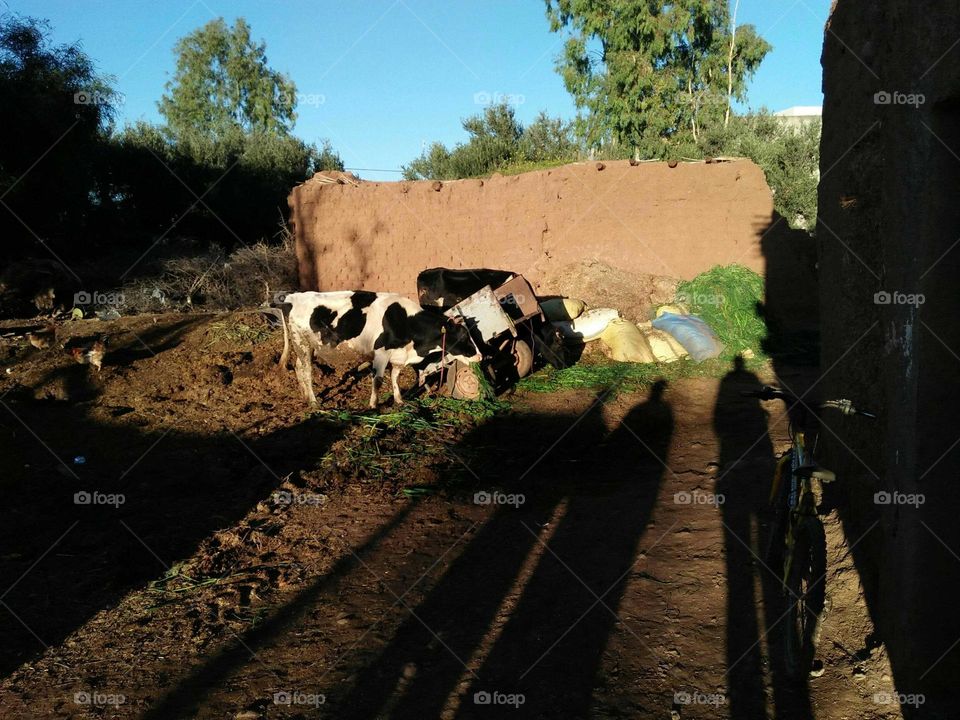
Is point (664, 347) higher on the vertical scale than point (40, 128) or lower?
lower

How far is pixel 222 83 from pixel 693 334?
34097mm

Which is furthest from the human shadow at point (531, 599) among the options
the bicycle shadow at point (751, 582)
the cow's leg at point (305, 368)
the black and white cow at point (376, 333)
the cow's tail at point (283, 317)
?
the cow's tail at point (283, 317)

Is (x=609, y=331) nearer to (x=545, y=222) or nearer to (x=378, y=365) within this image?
(x=545, y=222)

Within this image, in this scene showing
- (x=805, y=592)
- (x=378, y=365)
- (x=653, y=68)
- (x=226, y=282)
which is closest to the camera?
(x=805, y=592)

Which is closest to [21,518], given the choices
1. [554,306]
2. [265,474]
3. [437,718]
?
[265,474]

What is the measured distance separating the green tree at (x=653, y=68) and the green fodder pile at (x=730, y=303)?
12830mm

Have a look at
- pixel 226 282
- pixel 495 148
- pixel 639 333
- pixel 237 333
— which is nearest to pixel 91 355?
pixel 237 333

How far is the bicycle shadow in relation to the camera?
3510 millimetres

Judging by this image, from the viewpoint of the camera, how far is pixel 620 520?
5.72m

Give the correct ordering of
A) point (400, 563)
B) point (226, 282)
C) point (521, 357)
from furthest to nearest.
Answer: point (226, 282) < point (521, 357) < point (400, 563)

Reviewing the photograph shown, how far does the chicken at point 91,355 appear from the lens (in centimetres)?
959

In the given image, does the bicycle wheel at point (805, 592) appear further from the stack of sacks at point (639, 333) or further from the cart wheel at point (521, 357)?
the stack of sacks at point (639, 333)

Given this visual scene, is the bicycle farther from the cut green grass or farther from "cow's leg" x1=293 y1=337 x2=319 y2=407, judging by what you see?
the cut green grass

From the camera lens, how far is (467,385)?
876 cm
